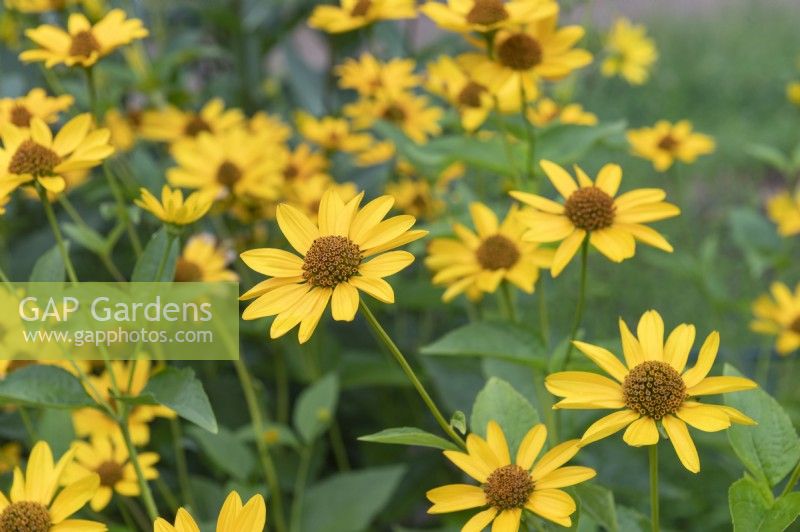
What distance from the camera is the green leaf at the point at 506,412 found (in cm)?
89

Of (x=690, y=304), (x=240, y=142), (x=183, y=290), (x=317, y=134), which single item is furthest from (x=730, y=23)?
(x=183, y=290)

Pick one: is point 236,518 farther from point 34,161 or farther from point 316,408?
point 316,408

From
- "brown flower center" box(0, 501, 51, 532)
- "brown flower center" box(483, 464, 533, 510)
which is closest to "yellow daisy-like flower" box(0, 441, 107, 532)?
"brown flower center" box(0, 501, 51, 532)

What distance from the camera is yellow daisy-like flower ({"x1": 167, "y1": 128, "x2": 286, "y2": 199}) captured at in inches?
A: 57.9

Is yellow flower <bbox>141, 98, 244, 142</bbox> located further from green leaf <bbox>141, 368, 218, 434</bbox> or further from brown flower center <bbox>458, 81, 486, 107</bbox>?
green leaf <bbox>141, 368, 218, 434</bbox>

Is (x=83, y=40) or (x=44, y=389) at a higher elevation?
(x=83, y=40)

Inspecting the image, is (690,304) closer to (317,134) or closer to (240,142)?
(317,134)

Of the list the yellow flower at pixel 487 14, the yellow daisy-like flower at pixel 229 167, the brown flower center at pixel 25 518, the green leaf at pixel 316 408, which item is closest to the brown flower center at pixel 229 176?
the yellow daisy-like flower at pixel 229 167

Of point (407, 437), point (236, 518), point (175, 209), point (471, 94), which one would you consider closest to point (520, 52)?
point (471, 94)

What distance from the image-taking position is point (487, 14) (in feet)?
3.72

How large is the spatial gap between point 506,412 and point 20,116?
0.72 metres

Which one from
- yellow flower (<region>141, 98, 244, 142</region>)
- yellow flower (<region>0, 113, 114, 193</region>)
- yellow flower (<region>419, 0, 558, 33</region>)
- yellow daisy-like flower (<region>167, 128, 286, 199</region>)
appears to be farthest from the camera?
yellow flower (<region>141, 98, 244, 142</region>)

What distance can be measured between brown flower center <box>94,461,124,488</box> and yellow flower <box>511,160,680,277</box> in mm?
560

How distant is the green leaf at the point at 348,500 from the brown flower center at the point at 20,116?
25.8 inches
